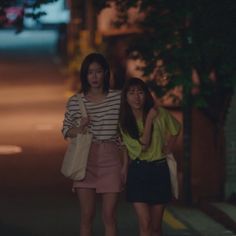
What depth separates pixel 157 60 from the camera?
449 inches

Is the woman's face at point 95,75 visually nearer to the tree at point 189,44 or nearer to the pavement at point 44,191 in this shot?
the pavement at point 44,191

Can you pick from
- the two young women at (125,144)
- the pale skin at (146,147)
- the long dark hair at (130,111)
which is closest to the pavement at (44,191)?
the pale skin at (146,147)

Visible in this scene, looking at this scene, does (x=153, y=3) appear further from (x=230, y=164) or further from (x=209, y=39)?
(x=230, y=164)

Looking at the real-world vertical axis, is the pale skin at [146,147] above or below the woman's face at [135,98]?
below

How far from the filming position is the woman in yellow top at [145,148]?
25.6 feet

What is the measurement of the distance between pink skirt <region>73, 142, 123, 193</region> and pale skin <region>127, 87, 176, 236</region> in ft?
0.82

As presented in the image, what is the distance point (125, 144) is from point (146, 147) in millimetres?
178

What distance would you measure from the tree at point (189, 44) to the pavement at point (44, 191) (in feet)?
3.90

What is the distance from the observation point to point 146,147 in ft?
25.6

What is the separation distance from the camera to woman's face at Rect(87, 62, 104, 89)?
7891mm

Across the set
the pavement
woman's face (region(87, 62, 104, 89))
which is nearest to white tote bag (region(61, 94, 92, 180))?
woman's face (region(87, 62, 104, 89))

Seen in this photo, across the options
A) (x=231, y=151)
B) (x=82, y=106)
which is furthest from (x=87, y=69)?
(x=231, y=151)

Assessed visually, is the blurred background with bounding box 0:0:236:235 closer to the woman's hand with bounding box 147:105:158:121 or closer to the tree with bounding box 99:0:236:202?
the tree with bounding box 99:0:236:202

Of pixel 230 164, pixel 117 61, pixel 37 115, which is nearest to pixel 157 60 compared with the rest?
pixel 230 164
